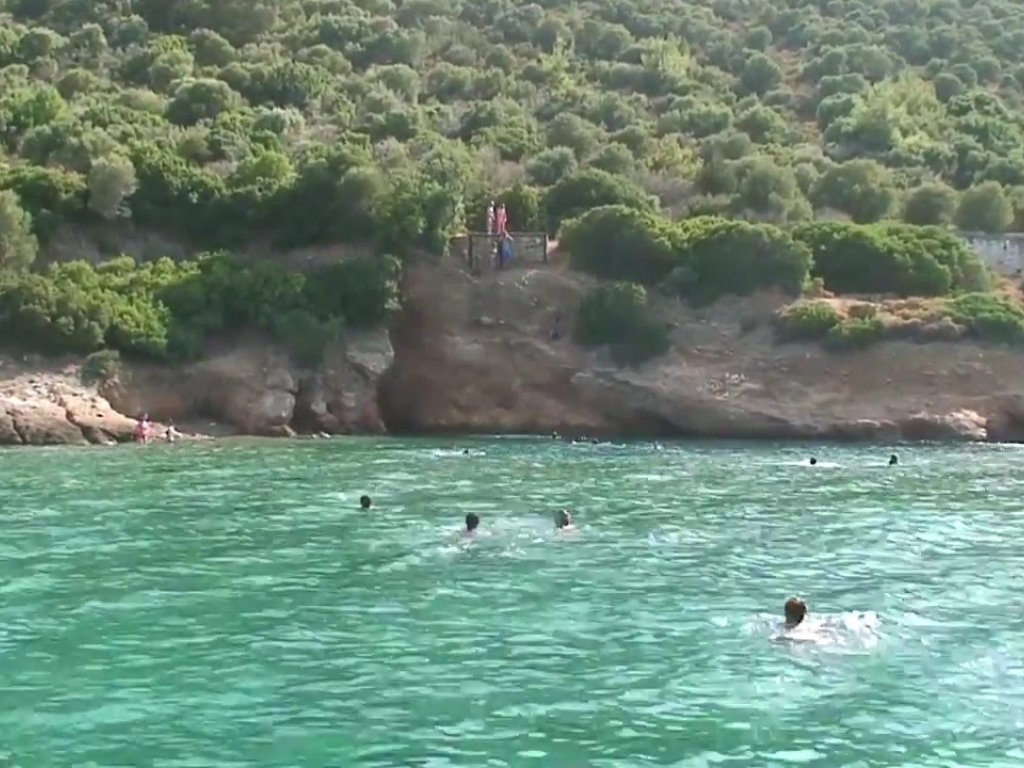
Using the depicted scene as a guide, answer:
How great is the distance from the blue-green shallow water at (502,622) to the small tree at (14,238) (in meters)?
16.9

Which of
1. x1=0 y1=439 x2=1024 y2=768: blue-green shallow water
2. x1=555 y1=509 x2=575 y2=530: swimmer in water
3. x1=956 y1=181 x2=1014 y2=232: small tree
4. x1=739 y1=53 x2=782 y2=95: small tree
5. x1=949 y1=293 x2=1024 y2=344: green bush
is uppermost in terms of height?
x1=739 y1=53 x2=782 y2=95: small tree

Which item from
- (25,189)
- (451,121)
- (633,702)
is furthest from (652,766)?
(451,121)

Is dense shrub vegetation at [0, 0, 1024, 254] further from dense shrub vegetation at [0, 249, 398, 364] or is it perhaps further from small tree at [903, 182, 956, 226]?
dense shrub vegetation at [0, 249, 398, 364]

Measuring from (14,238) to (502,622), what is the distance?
36580mm

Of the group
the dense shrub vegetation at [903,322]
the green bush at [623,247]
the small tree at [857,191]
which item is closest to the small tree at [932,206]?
the small tree at [857,191]

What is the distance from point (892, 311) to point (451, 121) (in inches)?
1219

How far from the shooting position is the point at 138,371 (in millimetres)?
48625

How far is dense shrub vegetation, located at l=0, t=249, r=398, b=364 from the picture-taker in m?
48.0

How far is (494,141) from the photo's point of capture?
230 feet

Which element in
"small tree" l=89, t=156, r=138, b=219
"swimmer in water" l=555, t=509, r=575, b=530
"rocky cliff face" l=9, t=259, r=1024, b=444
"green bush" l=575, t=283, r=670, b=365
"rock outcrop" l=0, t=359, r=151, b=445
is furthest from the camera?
"small tree" l=89, t=156, r=138, b=219

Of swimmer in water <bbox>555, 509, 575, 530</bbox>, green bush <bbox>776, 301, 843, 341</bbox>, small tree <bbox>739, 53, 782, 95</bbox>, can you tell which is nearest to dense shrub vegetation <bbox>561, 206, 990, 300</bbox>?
green bush <bbox>776, 301, 843, 341</bbox>

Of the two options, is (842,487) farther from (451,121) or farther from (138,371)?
(451,121)

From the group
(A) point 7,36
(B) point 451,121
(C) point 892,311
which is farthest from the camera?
(A) point 7,36

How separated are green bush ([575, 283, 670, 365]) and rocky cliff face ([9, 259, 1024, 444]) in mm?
444
